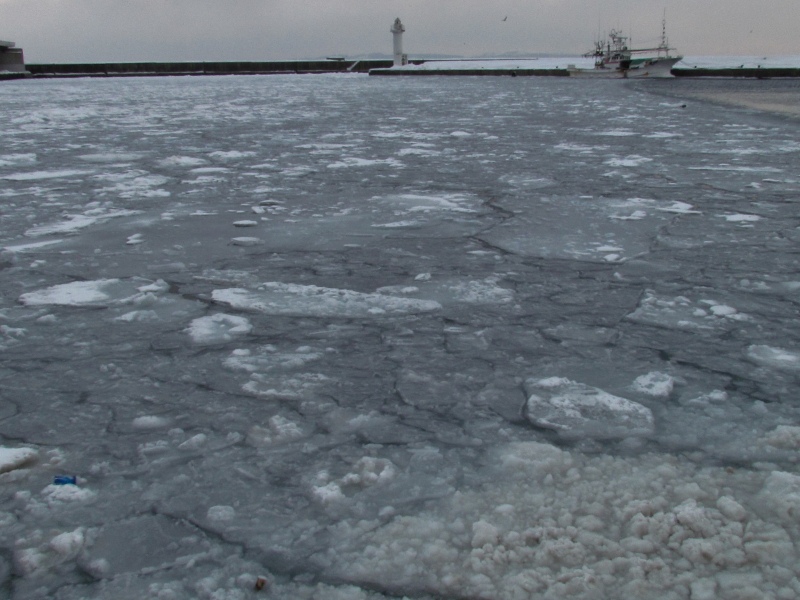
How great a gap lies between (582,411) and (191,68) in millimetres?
42810

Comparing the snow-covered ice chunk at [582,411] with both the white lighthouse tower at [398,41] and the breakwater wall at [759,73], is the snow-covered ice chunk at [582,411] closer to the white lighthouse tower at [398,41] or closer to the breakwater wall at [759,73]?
the breakwater wall at [759,73]

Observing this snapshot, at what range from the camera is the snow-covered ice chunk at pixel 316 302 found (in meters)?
2.20

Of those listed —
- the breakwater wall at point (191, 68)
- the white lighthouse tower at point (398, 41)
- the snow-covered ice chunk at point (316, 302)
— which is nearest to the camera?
the snow-covered ice chunk at point (316, 302)

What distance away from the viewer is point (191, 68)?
4041 centimetres

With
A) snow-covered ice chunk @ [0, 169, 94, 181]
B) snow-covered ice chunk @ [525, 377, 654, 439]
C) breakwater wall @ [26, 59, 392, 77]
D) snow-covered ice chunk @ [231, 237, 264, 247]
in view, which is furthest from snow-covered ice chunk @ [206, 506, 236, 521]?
breakwater wall @ [26, 59, 392, 77]

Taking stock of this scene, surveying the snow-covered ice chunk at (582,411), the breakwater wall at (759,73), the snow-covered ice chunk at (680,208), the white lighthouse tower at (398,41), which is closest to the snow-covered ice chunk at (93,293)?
the snow-covered ice chunk at (582,411)

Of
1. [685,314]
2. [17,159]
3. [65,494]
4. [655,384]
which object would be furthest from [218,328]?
[17,159]

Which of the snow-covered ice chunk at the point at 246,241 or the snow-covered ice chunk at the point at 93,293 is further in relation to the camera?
the snow-covered ice chunk at the point at 246,241

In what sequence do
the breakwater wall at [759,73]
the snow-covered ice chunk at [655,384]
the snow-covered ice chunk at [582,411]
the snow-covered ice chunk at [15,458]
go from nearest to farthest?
the snow-covered ice chunk at [15,458] → the snow-covered ice chunk at [582,411] → the snow-covered ice chunk at [655,384] → the breakwater wall at [759,73]

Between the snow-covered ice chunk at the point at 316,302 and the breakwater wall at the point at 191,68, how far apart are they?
123 ft

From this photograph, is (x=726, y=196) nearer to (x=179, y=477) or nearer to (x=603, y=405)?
(x=603, y=405)

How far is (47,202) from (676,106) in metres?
9.86

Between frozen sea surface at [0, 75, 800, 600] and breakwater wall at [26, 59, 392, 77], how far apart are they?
37093mm

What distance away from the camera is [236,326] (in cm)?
208
